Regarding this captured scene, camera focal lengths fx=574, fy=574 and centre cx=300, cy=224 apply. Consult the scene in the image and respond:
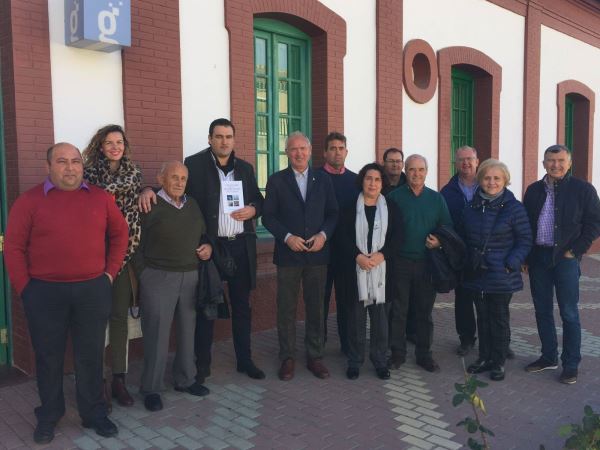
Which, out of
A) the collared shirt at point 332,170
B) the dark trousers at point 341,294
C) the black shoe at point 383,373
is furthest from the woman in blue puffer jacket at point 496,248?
the collared shirt at point 332,170

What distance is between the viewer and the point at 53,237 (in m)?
3.48

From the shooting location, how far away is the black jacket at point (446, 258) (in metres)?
4.80

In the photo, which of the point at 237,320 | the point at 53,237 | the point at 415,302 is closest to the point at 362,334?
the point at 415,302

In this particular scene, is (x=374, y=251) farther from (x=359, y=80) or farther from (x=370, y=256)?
(x=359, y=80)

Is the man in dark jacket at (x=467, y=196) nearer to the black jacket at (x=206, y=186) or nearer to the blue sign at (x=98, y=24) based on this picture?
the black jacket at (x=206, y=186)

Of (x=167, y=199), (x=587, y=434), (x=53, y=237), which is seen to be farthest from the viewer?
(x=167, y=199)

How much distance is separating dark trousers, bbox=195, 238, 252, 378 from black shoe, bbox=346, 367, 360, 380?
0.85m

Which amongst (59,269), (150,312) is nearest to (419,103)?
(150,312)

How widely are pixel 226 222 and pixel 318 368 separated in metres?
1.48

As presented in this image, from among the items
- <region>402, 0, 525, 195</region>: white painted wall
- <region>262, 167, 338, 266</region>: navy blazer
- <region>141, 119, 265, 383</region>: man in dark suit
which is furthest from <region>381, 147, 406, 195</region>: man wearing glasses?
<region>402, 0, 525, 195</region>: white painted wall

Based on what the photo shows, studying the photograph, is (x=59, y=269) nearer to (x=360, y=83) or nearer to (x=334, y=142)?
(x=334, y=142)

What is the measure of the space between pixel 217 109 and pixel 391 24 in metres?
3.17

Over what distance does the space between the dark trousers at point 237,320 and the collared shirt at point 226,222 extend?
0.07 meters

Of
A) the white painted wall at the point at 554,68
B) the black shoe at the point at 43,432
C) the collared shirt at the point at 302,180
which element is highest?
the white painted wall at the point at 554,68
